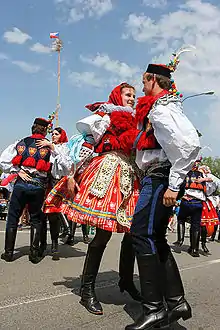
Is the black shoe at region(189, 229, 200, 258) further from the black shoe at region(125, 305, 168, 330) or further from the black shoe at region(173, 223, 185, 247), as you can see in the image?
the black shoe at region(125, 305, 168, 330)

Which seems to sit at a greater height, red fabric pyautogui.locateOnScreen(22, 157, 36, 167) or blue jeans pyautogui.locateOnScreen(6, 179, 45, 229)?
red fabric pyautogui.locateOnScreen(22, 157, 36, 167)

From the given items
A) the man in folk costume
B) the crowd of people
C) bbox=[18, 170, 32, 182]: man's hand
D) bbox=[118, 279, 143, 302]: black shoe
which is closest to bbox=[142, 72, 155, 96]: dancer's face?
the crowd of people

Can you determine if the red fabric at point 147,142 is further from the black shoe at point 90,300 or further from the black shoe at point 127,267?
the black shoe at point 90,300

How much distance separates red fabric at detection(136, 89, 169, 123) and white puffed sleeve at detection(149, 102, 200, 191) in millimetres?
257

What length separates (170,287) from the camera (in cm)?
319

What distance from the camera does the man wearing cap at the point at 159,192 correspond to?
2.89 meters

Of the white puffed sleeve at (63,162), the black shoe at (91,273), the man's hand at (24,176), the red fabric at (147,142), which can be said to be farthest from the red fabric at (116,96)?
the man's hand at (24,176)

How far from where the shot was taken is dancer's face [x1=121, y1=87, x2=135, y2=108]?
392cm

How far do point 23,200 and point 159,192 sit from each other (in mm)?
3102

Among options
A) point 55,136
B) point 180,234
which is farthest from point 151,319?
point 180,234

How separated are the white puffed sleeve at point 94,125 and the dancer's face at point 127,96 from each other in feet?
0.89

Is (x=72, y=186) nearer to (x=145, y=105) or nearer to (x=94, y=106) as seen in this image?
(x=94, y=106)

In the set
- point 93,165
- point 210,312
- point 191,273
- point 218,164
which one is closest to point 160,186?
point 93,165

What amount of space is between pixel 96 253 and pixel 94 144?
998mm
